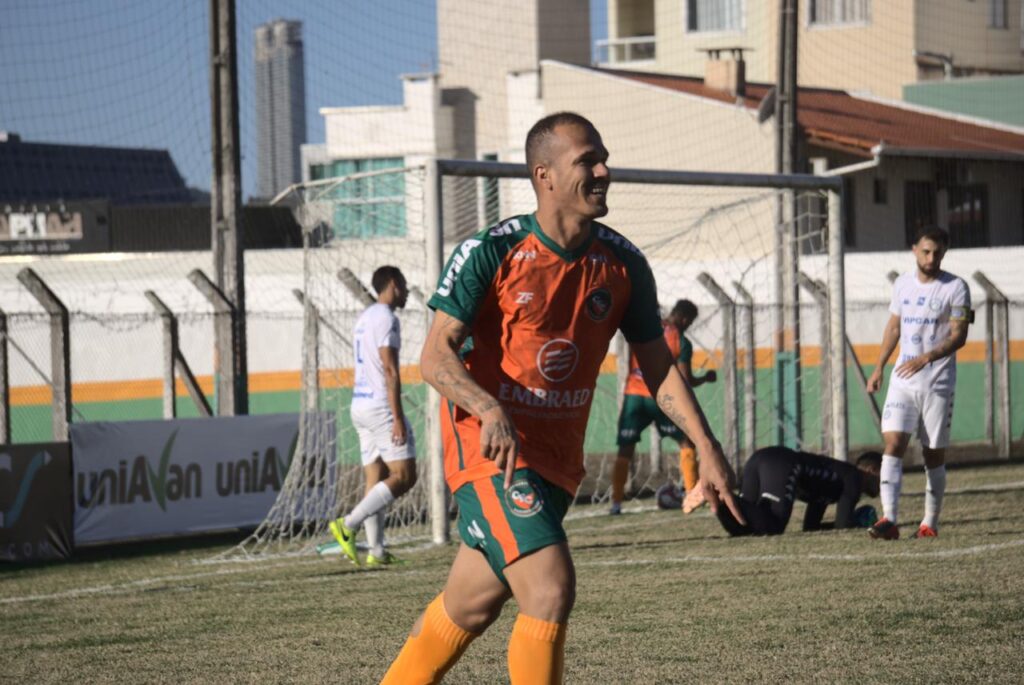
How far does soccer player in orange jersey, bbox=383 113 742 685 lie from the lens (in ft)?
15.7

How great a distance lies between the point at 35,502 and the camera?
41.1 feet

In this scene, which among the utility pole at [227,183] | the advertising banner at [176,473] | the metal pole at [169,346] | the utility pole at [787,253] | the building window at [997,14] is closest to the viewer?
the advertising banner at [176,473]

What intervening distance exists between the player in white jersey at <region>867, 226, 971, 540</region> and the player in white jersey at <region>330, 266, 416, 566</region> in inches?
134

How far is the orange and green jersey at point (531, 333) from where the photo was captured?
4.95 m

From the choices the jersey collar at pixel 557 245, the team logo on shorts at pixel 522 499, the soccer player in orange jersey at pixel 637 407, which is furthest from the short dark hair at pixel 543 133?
the soccer player in orange jersey at pixel 637 407

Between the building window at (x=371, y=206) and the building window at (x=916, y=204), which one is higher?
the building window at (x=916, y=204)

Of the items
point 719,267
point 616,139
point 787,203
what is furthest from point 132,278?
point 787,203

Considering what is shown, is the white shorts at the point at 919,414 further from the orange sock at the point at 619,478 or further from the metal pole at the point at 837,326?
the orange sock at the point at 619,478

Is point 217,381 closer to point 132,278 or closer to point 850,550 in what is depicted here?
point 850,550

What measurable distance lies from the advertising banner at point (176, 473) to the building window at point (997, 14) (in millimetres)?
32306

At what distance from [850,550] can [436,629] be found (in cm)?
615

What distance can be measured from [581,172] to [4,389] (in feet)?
31.3

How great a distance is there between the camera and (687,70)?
42.8 m

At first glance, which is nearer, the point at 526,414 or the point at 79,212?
the point at 526,414
